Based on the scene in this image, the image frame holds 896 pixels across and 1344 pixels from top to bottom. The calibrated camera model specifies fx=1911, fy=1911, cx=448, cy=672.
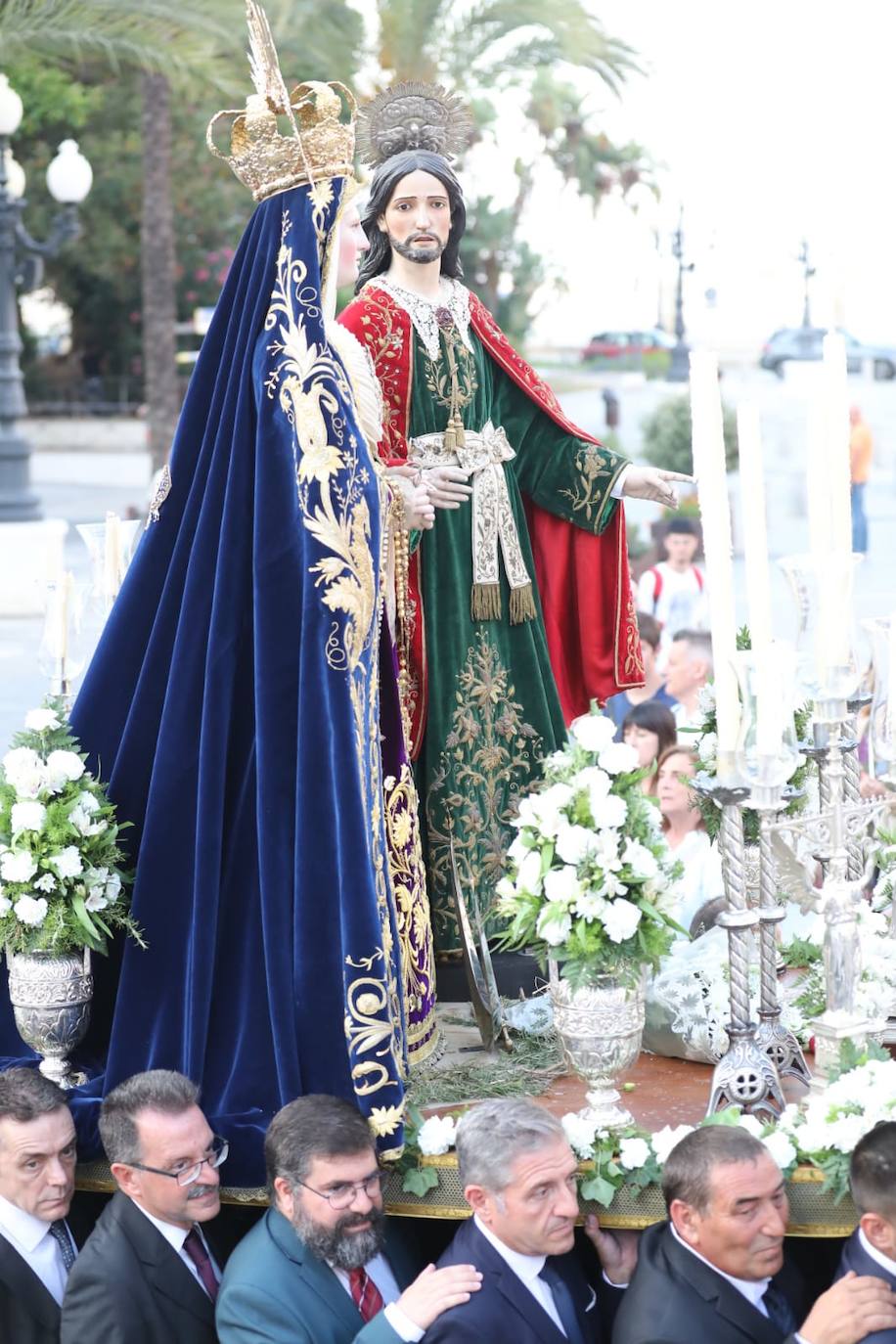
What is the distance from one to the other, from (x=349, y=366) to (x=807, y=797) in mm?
1252

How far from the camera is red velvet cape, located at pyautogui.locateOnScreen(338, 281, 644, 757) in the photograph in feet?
13.3

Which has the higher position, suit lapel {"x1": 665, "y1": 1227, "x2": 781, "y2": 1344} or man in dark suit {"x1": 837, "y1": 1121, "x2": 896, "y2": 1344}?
man in dark suit {"x1": 837, "y1": 1121, "x2": 896, "y2": 1344}

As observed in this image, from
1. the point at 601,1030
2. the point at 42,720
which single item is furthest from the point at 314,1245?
the point at 42,720

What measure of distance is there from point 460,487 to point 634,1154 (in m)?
1.42

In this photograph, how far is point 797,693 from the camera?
10.4 ft

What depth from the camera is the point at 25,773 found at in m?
3.63

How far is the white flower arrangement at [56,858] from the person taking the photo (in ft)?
11.7

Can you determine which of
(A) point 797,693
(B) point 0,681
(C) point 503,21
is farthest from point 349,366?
(C) point 503,21

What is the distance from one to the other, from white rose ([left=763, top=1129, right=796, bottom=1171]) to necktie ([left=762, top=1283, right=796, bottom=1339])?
8.4 inches

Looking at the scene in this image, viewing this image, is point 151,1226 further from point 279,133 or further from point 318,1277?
point 279,133

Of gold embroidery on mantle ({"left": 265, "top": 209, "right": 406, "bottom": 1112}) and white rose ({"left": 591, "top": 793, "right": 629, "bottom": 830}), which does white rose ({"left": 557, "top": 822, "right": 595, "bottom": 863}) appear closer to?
white rose ({"left": 591, "top": 793, "right": 629, "bottom": 830})

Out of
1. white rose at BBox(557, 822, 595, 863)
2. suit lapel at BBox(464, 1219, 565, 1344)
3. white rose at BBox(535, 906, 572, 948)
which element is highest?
white rose at BBox(557, 822, 595, 863)

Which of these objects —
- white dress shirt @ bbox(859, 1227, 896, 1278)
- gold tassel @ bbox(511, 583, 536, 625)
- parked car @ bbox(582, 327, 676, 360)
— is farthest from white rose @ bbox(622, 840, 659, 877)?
parked car @ bbox(582, 327, 676, 360)

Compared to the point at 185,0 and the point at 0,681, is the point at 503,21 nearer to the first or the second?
the point at 185,0
